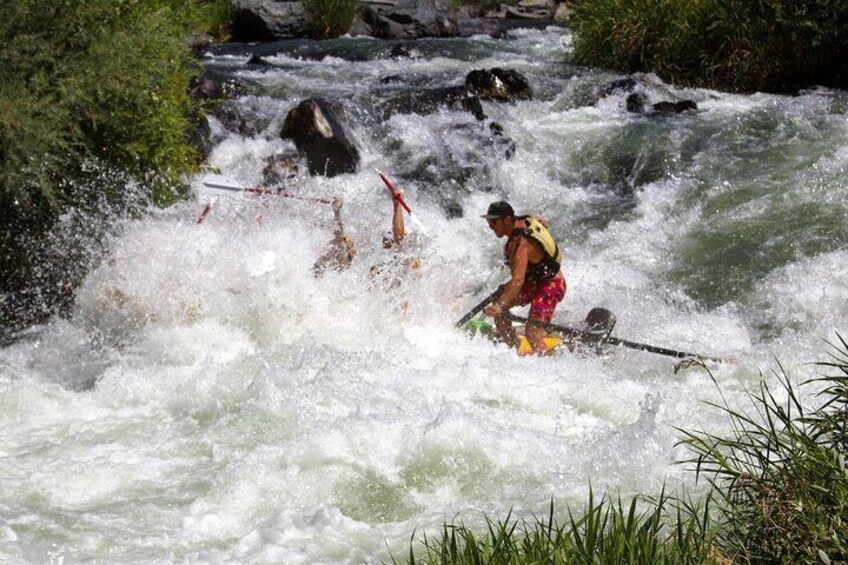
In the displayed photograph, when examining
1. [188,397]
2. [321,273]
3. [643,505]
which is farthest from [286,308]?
[643,505]

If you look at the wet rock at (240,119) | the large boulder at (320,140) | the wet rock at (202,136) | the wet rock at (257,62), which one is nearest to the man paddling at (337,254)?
the wet rock at (202,136)

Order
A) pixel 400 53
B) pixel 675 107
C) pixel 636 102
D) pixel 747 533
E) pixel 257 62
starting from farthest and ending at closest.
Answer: pixel 400 53
pixel 257 62
pixel 636 102
pixel 675 107
pixel 747 533

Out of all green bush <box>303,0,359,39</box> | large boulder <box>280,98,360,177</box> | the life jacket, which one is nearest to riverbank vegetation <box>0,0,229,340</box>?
large boulder <box>280,98,360,177</box>

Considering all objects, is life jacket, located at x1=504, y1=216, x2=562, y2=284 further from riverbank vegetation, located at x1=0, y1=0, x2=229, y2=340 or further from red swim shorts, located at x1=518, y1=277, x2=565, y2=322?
riverbank vegetation, located at x1=0, y1=0, x2=229, y2=340

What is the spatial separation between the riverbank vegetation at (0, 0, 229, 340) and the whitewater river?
38 centimetres

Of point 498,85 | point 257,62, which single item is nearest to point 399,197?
point 498,85

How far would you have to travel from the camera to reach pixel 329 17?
2041 cm

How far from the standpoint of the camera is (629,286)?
9477mm

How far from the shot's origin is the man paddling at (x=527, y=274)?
7.87 m

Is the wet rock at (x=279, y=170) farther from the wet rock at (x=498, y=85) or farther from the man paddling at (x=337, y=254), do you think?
the wet rock at (x=498, y=85)

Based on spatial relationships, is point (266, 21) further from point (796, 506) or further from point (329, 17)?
point (796, 506)

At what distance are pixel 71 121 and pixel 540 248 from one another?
3509 mm

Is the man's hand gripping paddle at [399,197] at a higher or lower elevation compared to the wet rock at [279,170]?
higher

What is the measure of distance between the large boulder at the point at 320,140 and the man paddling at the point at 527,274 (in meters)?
3.68
